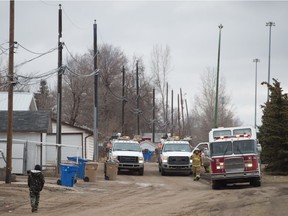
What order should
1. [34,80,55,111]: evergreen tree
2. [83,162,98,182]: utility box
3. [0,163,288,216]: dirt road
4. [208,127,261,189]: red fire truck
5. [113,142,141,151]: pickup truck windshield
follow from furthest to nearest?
[34,80,55,111]: evergreen tree, [113,142,141,151]: pickup truck windshield, [83,162,98,182]: utility box, [208,127,261,189]: red fire truck, [0,163,288,216]: dirt road

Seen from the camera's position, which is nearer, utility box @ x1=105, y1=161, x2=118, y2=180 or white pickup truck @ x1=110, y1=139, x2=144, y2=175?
utility box @ x1=105, y1=161, x2=118, y2=180

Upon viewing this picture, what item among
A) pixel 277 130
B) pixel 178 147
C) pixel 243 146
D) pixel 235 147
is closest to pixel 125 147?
pixel 178 147

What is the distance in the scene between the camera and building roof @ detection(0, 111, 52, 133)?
112ft

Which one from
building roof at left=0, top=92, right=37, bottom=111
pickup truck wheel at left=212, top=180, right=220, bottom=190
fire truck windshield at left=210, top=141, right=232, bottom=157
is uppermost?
building roof at left=0, top=92, right=37, bottom=111

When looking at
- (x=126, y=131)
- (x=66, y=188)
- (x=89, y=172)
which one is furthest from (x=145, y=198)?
(x=126, y=131)

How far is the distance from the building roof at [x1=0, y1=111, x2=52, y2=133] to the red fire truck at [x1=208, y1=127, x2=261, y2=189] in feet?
44.2

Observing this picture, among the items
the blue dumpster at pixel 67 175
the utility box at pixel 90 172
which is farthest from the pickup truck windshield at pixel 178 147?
the blue dumpster at pixel 67 175

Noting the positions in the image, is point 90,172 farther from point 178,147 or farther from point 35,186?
point 35,186

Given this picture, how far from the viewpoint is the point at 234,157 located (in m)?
24.3

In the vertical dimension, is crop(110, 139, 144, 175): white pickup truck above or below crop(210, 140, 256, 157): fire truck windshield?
below

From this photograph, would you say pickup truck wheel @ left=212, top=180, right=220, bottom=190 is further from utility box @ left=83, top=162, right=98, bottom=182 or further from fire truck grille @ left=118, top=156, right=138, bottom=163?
fire truck grille @ left=118, top=156, right=138, bottom=163

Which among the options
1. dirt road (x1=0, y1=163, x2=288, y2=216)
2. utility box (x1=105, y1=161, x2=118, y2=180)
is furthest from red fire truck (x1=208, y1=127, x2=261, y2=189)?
utility box (x1=105, y1=161, x2=118, y2=180)

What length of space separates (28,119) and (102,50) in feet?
160

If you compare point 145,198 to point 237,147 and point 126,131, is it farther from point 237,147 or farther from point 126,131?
point 126,131
